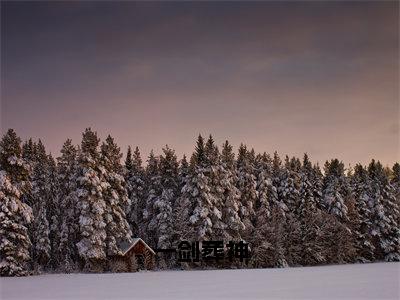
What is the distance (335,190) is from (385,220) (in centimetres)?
879

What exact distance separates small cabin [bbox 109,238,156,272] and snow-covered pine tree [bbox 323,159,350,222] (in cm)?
3092

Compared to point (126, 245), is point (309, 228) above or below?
above

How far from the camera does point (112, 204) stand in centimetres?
5862

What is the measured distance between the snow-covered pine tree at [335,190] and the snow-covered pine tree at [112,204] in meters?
32.0

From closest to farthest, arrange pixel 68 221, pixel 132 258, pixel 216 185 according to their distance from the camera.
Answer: pixel 132 258 → pixel 68 221 → pixel 216 185

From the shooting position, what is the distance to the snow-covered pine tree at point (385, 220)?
80.4 m

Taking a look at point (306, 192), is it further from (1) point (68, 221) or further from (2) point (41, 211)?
(2) point (41, 211)

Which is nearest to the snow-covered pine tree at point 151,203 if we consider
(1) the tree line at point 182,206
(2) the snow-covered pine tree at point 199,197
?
(1) the tree line at point 182,206

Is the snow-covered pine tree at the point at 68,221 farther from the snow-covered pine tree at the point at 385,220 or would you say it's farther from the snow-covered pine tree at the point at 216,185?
the snow-covered pine tree at the point at 385,220

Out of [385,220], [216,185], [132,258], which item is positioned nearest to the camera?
[132,258]

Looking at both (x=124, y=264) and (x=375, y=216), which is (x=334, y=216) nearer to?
(x=375, y=216)

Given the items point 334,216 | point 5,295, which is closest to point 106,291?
point 5,295

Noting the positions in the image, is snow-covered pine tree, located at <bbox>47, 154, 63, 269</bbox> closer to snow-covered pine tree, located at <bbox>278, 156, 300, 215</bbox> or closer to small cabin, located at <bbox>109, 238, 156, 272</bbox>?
small cabin, located at <bbox>109, 238, 156, 272</bbox>

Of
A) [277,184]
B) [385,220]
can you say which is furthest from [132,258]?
[385,220]
